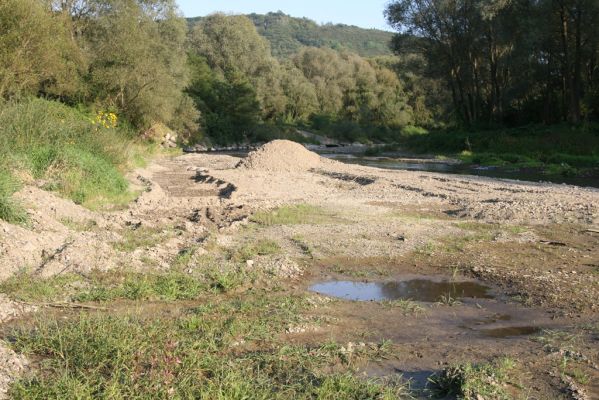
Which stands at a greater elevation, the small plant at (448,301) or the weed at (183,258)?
the weed at (183,258)

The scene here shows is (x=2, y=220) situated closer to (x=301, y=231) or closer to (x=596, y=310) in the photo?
(x=301, y=231)

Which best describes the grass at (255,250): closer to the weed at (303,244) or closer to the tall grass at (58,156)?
the weed at (303,244)

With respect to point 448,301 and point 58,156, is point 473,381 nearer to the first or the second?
point 448,301

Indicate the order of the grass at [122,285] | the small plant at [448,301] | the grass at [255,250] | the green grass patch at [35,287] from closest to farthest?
the green grass patch at [35,287] < the grass at [122,285] < the small plant at [448,301] < the grass at [255,250]

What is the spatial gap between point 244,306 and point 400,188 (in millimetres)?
12368

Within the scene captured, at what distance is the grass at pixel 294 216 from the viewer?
40.1 feet

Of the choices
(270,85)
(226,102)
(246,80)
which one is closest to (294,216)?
(226,102)

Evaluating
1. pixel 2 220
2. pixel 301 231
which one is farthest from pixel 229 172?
pixel 2 220

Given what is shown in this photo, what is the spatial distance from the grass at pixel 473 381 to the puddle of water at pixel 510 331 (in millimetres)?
1186

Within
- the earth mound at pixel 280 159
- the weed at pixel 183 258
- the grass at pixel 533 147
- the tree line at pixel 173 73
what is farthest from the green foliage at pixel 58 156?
the grass at pixel 533 147

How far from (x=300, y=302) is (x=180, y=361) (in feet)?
7.66

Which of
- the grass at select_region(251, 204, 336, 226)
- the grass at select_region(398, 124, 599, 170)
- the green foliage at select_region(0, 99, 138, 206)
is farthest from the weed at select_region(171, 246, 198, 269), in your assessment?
the grass at select_region(398, 124, 599, 170)

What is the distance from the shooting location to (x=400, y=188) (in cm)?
1825

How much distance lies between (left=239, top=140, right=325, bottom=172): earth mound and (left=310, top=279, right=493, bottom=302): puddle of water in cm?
1647
